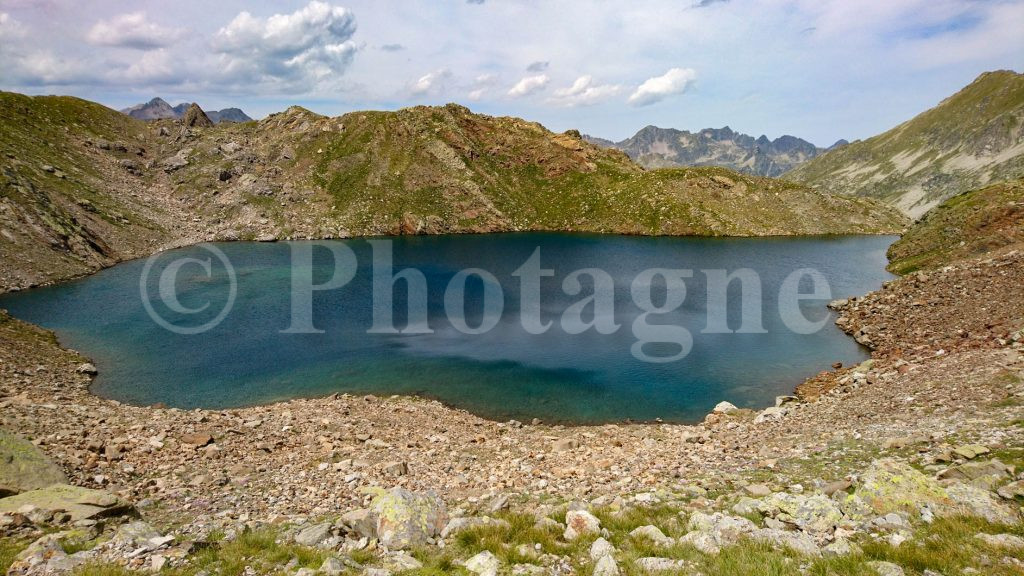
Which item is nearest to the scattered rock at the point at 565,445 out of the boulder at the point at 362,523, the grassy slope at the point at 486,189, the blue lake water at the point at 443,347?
the blue lake water at the point at 443,347

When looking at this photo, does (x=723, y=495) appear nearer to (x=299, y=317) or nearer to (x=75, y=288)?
(x=299, y=317)

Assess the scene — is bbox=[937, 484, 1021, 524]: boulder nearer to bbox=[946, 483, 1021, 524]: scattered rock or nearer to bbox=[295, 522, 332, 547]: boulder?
bbox=[946, 483, 1021, 524]: scattered rock

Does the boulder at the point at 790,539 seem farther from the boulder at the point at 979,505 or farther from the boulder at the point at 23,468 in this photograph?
the boulder at the point at 23,468

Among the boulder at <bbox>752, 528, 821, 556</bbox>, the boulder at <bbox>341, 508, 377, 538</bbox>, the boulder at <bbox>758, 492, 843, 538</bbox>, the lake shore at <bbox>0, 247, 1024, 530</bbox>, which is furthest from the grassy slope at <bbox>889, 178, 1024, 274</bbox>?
the boulder at <bbox>341, 508, 377, 538</bbox>

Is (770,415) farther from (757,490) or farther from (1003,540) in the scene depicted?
(1003,540)

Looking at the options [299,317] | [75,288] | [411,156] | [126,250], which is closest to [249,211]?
[126,250]

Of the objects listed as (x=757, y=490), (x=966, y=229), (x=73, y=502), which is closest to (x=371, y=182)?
(x=966, y=229)
